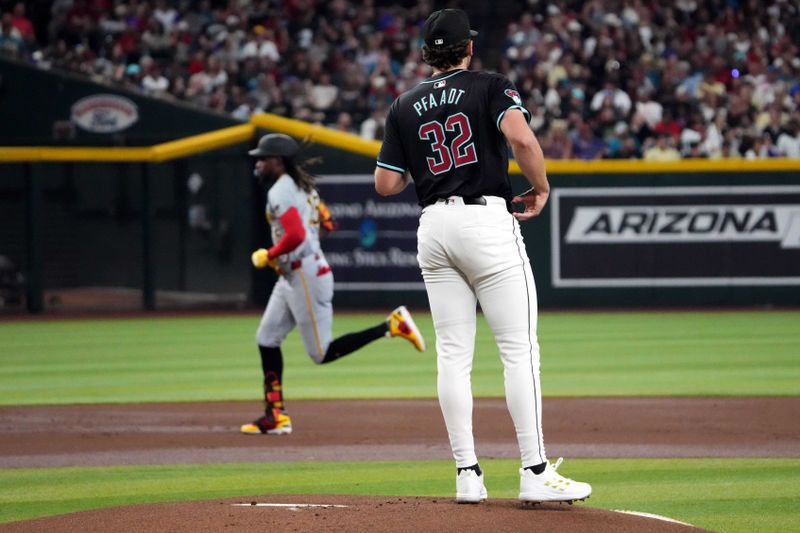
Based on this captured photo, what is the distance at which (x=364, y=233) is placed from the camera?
1891cm

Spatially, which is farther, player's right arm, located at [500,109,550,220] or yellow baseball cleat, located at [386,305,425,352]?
yellow baseball cleat, located at [386,305,425,352]

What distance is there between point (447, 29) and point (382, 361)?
7.97m

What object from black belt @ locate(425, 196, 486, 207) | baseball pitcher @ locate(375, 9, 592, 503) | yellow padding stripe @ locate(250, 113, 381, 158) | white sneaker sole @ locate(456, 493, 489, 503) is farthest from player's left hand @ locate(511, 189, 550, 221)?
yellow padding stripe @ locate(250, 113, 381, 158)

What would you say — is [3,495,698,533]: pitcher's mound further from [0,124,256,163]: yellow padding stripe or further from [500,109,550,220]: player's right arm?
[0,124,256,163]: yellow padding stripe

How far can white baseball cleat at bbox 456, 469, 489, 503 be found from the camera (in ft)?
17.2

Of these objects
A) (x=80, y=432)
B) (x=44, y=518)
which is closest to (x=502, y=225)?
(x=44, y=518)

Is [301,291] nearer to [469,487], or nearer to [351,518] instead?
[469,487]

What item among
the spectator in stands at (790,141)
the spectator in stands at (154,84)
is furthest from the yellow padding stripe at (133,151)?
the spectator in stands at (790,141)

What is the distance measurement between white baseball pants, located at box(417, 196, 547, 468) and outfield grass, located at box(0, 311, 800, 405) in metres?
4.98

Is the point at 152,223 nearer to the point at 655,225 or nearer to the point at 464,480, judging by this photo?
the point at 655,225

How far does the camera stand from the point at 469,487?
17.3 feet

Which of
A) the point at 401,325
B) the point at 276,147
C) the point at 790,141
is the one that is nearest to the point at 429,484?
the point at 276,147

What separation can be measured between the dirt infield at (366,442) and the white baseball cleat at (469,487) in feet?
0.24

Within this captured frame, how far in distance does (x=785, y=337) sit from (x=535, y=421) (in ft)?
32.6
